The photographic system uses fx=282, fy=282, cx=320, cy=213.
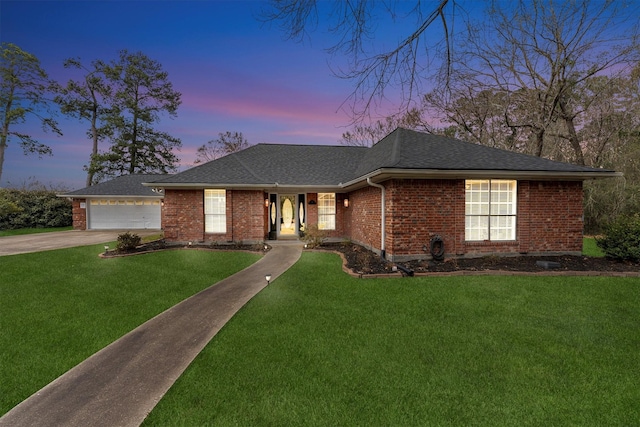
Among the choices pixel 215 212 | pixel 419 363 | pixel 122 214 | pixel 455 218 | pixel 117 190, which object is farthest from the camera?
pixel 122 214

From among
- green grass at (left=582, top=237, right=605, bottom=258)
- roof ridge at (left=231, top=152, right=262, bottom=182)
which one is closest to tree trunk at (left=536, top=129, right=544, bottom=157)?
green grass at (left=582, top=237, right=605, bottom=258)

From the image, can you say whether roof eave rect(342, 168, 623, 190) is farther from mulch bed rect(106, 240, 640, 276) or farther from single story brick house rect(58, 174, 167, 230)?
single story brick house rect(58, 174, 167, 230)

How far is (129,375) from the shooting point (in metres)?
3.15

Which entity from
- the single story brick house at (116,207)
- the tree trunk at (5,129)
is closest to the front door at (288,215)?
the single story brick house at (116,207)

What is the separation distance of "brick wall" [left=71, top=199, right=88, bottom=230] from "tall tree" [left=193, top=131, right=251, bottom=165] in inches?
615

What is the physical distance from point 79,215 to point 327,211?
18.7 m

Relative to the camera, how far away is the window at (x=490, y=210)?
923cm

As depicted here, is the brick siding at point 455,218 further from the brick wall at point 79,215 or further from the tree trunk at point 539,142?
the brick wall at point 79,215

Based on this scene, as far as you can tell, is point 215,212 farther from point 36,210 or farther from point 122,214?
point 36,210

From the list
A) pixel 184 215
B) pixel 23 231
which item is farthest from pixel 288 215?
pixel 23 231

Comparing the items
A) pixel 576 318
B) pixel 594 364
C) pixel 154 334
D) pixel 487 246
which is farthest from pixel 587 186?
pixel 154 334

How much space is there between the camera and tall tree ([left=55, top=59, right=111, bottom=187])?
27547 mm

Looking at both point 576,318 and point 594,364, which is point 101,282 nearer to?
point 594,364

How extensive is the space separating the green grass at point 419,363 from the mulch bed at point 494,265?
183 centimetres
